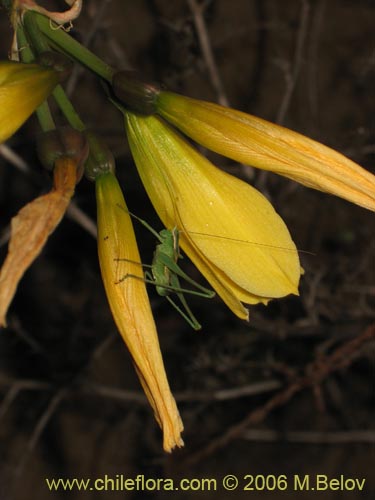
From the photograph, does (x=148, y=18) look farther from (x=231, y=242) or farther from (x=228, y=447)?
(x=231, y=242)

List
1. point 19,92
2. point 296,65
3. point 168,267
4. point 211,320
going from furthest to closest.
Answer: point 211,320 → point 296,65 → point 168,267 → point 19,92

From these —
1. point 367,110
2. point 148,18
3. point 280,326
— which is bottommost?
point 280,326

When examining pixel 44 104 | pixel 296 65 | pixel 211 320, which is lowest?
pixel 44 104

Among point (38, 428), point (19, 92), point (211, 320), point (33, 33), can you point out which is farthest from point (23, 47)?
point (211, 320)

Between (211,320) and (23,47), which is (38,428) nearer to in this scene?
(211,320)

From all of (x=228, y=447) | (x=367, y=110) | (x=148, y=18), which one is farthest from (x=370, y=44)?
(x=228, y=447)

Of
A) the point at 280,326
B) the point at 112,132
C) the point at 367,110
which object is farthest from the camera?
the point at 367,110

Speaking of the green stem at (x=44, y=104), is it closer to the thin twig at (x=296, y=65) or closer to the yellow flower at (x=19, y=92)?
the yellow flower at (x=19, y=92)
